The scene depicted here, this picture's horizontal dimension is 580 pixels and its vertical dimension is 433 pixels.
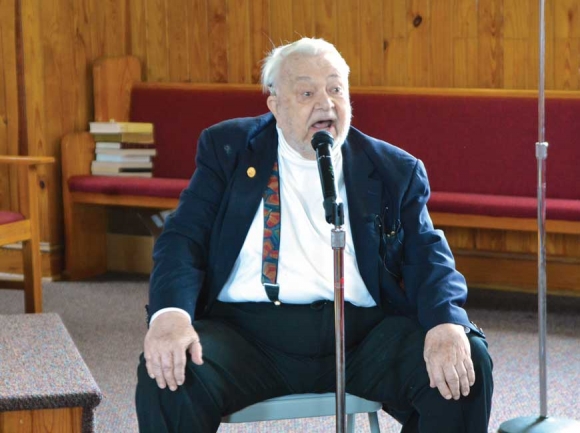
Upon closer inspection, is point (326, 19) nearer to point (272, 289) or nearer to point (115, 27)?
point (115, 27)

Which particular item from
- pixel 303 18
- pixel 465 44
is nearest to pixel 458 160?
pixel 465 44

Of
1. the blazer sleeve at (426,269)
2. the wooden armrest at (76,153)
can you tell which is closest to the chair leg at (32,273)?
the wooden armrest at (76,153)

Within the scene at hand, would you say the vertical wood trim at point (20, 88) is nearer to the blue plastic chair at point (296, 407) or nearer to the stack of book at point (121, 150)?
the stack of book at point (121, 150)

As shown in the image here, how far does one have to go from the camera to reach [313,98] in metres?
2.33

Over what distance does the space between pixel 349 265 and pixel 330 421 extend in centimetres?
101

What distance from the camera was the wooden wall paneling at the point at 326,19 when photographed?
5004 millimetres

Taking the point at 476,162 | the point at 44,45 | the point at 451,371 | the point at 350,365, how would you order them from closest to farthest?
1. the point at 451,371
2. the point at 350,365
3. the point at 476,162
4. the point at 44,45

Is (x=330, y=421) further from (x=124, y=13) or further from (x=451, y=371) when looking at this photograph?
(x=124, y=13)

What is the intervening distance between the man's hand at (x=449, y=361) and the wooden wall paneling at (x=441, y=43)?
2.86m

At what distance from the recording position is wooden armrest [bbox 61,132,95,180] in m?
5.11

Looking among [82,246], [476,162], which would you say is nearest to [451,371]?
[476,162]

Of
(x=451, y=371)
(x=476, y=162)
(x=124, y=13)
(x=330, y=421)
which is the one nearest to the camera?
(x=451, y=371)

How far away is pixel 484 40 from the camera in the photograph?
4.70 metres

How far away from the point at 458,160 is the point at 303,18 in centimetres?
107
